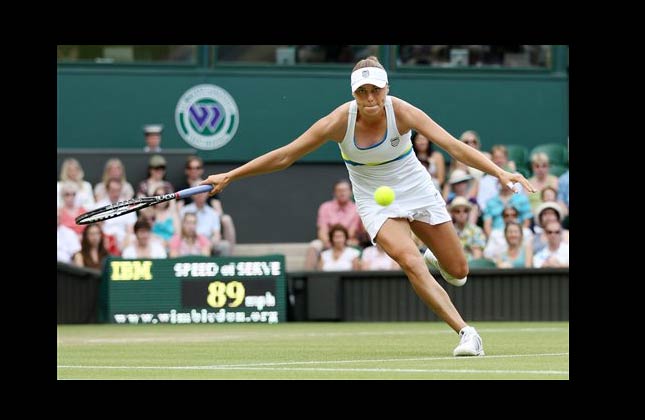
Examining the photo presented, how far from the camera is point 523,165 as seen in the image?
20906 millimetres

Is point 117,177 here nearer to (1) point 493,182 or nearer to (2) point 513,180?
(1) point 493,182

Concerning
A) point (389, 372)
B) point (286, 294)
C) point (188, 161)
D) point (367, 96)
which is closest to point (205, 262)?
point (286, 294)

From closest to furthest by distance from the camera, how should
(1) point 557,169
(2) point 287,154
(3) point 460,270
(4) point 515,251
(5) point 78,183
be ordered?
(2) point 287,154, (3) point 460,270, (4) point 515,251, (5) point 78,183, (1) point 557,169

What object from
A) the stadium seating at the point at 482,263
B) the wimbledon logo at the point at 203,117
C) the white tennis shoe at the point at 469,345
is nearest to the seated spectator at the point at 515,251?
the stadium seating at the point at 482,263

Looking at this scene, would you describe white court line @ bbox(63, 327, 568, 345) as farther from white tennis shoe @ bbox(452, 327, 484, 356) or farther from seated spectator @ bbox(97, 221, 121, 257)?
white tennis shoe @ bbox(452, 327, 484, 356)

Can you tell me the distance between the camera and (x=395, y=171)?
11555 millimetres

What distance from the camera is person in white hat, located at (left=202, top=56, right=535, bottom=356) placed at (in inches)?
427

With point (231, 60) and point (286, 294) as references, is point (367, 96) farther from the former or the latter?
point (231, 60)

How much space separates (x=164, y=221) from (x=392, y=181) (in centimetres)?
768

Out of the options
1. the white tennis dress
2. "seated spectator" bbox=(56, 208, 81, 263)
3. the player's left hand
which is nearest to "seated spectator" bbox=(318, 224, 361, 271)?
"seated spectator" bbox=(56, 208, 81, 263)

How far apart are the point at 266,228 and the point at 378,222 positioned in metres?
9.95

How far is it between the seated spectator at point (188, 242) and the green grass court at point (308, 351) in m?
1.62

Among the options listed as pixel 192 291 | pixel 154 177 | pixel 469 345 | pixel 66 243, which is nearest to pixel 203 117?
pixel 154 177

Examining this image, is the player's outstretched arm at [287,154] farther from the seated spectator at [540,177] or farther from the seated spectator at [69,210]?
the seated spectator at [540,177]
